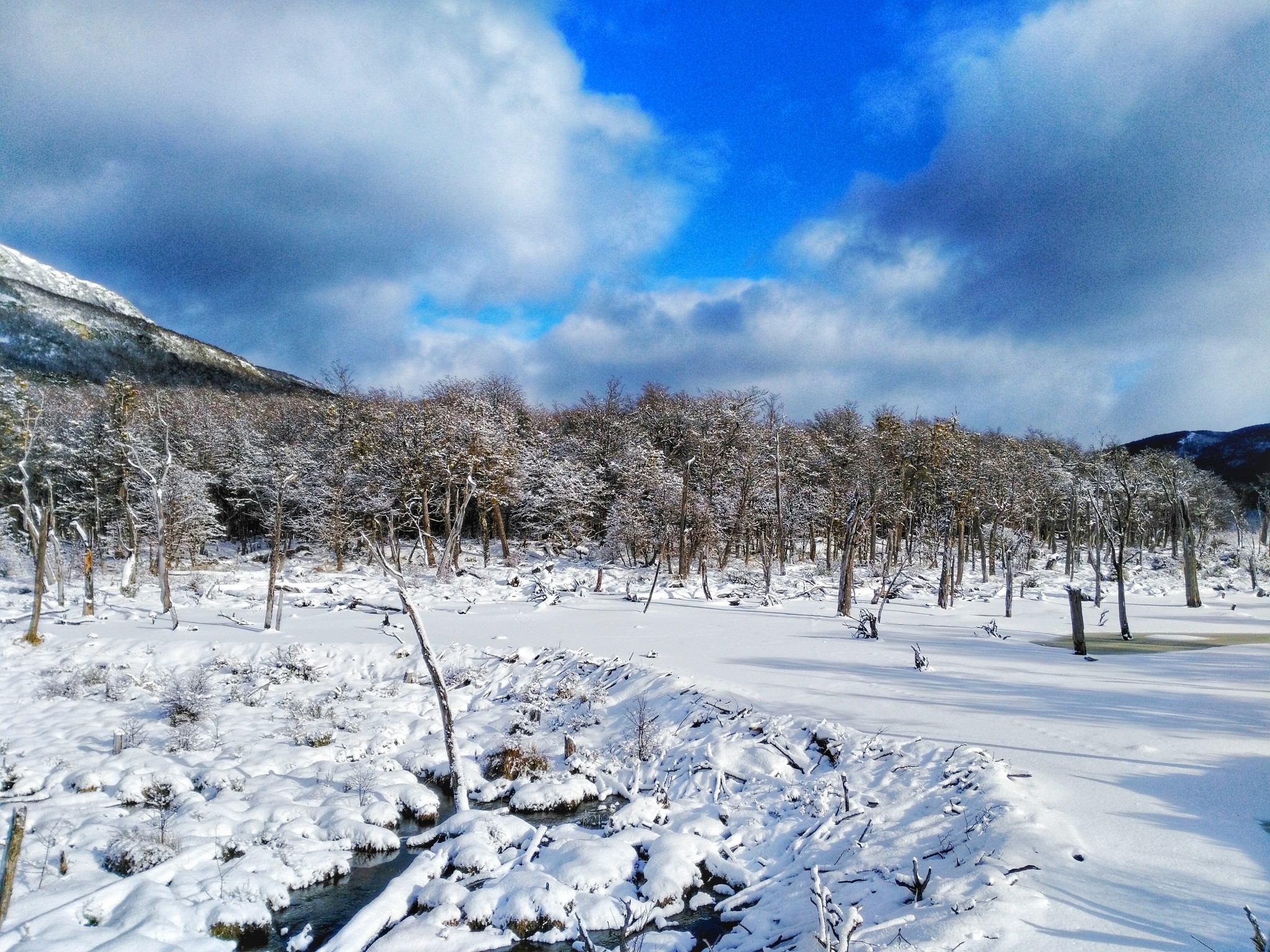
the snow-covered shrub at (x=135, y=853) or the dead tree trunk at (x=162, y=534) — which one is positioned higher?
the dead tree trunk at (x=162, y=534)

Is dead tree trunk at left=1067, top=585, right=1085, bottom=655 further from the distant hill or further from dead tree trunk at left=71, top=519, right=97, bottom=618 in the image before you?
the distant hill

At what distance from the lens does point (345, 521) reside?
39.7 metres

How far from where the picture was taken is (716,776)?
1247 centimetres

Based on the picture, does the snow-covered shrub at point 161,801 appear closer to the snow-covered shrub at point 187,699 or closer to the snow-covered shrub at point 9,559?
the snow-covered shrub at point 187,699

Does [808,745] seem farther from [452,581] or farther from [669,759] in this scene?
[452,581]

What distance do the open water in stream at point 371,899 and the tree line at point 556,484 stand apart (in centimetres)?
1893

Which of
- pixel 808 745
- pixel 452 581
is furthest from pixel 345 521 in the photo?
pixel 808 745

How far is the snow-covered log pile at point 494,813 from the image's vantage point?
8586mm

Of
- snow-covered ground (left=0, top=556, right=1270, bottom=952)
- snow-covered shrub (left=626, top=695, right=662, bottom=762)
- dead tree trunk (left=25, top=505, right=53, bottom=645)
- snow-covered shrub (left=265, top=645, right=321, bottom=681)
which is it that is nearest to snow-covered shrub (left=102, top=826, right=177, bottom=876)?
snow-covered ground (left=0, top=556, right=1270, bottom=952)

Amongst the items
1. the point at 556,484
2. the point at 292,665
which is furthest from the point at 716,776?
the point at 556,484

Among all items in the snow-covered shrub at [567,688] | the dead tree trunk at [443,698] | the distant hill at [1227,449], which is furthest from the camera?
the distant hill at [1227,449]

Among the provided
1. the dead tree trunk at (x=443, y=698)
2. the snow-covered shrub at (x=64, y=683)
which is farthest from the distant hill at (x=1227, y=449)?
the snow-covered shrub at (x=64, y=683)

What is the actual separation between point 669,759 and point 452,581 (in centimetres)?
2369

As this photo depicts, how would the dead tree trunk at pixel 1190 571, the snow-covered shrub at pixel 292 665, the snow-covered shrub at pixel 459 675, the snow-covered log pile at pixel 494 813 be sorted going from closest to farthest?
the snow-covered log pile at pixel 494 813, the snow-covered shrub at pixel 459 675, the snow-covered shrub at pixel 292 665, the dead tree trunk at pixel 1190 571
